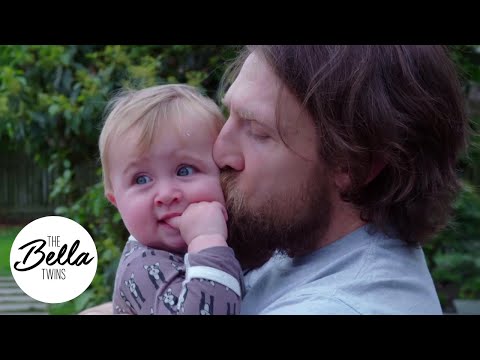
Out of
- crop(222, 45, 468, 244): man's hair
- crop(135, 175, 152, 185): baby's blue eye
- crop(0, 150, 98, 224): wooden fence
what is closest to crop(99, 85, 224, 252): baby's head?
crop(135, 175, 152, 185): baby's blue eye

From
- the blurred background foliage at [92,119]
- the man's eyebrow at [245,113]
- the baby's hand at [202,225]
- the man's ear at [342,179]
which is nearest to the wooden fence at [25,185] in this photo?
the blurred background foliage at [92,119]

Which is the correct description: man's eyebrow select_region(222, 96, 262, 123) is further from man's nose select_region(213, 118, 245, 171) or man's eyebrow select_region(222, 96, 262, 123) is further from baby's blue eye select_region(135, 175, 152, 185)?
baby's blue eye select_region(135, 175, 152, 185)

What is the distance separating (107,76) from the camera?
7.69 feet

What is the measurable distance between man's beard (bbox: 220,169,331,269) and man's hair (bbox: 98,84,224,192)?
138 millimetres

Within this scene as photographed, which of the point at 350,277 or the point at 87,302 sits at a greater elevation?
the point at 350,277

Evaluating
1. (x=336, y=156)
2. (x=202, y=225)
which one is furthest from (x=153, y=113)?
(x=336, y=156)

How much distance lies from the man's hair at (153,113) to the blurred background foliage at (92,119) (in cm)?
86

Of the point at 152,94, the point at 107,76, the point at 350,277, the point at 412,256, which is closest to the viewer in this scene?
the point at 350,277

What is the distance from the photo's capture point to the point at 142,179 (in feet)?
4.34
